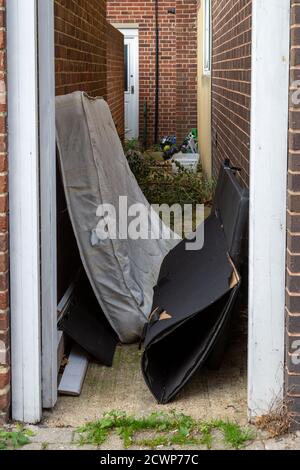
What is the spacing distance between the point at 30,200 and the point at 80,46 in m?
3.67

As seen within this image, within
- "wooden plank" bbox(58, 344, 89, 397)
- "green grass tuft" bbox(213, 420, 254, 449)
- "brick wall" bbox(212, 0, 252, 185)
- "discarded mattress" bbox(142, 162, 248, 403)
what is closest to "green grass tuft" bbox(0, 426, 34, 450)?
"wooden plank" bbox(58, 344, 89, 397)

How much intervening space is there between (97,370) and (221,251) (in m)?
1.02

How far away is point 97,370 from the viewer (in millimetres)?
4906

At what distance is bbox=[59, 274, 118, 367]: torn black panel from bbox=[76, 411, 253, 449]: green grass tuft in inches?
33.6

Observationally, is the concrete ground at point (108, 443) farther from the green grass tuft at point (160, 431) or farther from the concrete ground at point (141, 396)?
the concrete ground at point (141, 396)

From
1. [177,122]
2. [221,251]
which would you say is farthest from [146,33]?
[221,251]

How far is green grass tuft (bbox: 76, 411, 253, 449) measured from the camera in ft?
12.6

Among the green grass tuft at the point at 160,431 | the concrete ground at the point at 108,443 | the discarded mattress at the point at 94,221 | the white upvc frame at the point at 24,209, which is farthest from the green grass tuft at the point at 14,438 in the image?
the discarded mattress at the point at 94,221

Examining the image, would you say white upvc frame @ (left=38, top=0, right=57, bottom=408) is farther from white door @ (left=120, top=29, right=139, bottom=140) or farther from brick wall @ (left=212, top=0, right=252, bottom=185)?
white door @ (left=120, top=29, right=139, bottom=140)

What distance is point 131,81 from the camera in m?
18.8

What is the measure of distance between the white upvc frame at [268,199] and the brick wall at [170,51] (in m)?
14.5

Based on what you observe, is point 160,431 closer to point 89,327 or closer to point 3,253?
point 3,253

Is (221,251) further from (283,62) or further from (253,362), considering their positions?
(283,62)

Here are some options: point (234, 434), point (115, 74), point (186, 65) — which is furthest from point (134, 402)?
point (186, 65)
